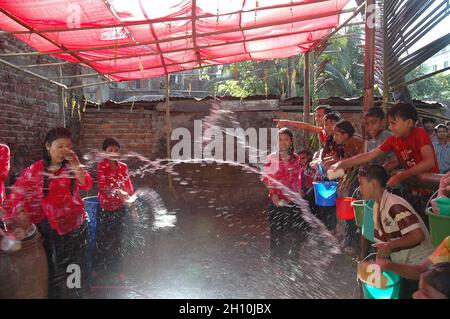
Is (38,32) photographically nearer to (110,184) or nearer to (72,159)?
(72,159)

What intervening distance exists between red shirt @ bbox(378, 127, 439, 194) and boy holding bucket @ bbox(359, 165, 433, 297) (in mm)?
437

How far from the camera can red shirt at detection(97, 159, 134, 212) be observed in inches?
163

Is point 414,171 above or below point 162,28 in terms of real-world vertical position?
below

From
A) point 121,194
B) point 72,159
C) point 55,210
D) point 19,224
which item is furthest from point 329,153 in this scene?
point 19,224

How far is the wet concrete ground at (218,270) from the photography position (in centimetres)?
370

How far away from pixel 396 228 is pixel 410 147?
2.76ft

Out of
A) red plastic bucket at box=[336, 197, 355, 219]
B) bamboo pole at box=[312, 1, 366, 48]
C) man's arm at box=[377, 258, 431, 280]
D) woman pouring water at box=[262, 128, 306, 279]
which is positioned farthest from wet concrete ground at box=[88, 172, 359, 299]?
bamboo pole at box=[312, 1, 366, 48]

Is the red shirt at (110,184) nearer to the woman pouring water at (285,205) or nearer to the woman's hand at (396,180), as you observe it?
the woman pouring water at (285,205)

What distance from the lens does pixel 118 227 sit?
4.23 m

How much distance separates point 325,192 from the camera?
4.24m

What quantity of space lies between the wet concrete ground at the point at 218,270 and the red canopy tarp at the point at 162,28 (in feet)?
9.83

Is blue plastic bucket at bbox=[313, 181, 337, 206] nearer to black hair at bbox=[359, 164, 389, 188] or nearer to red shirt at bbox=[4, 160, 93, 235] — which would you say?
black hair at bbox=[359, 164, 389, 188]
